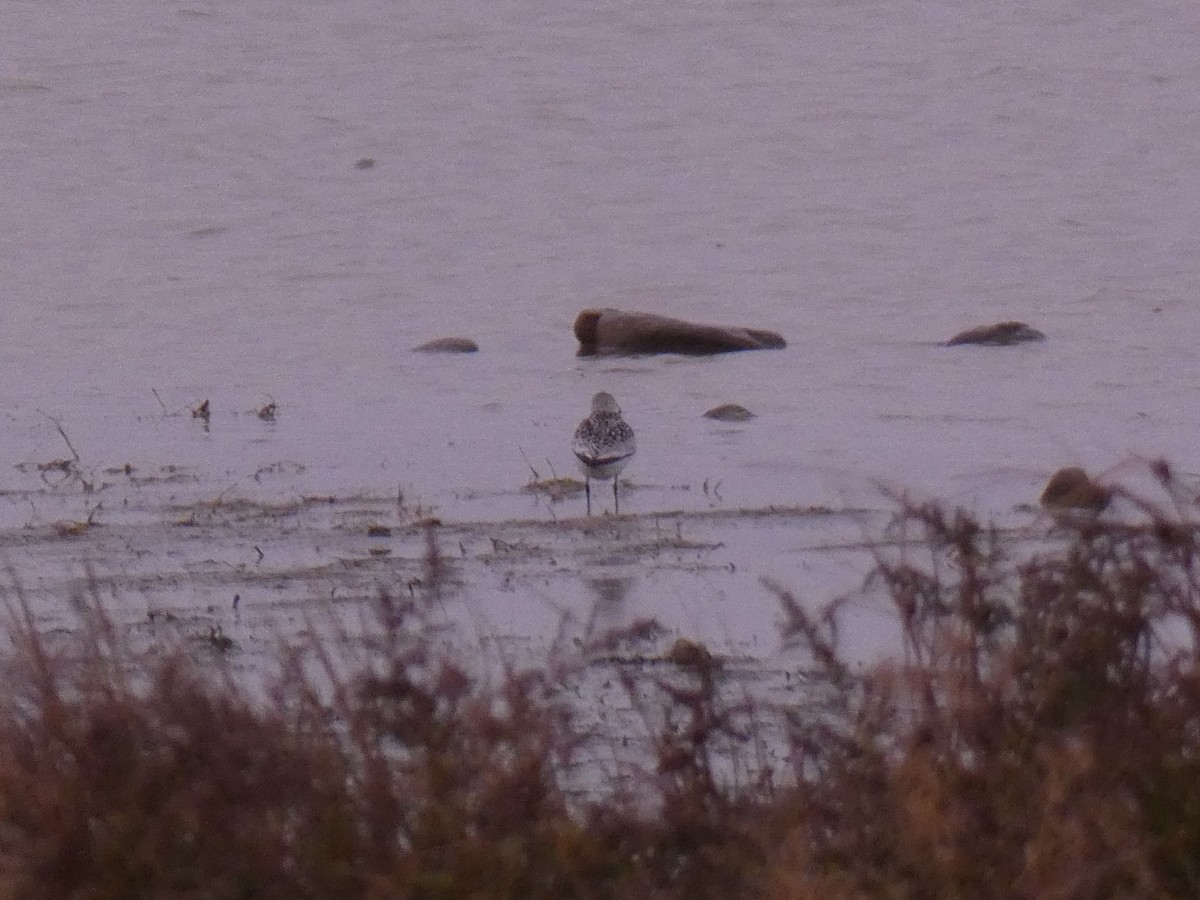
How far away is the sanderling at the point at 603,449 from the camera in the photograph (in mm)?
13695

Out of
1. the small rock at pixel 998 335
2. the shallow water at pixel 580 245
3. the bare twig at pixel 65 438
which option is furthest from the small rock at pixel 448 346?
the bare twig at pixel 65 438

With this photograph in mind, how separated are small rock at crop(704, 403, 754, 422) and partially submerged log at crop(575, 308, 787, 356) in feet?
10.5

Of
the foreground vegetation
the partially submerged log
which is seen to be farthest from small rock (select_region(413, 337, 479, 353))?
the foreground vegetation

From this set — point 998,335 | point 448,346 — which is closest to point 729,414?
point 998,335

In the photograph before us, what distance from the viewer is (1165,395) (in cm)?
1841

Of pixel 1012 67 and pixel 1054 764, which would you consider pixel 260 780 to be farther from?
pixel 1012 67

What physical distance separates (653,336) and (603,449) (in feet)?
22.9

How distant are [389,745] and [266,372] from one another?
13.8 meters

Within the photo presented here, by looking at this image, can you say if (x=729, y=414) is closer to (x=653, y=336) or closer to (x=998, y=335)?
(x=653, y=336)

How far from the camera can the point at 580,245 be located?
28141mm

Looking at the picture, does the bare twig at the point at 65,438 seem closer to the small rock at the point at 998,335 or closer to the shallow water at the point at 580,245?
the shallow water at the point at 580,245

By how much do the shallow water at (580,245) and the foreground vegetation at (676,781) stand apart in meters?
4.15

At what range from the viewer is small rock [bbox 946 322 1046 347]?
70.6 ft

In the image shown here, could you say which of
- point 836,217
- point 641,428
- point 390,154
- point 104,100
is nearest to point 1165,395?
point 641,428
